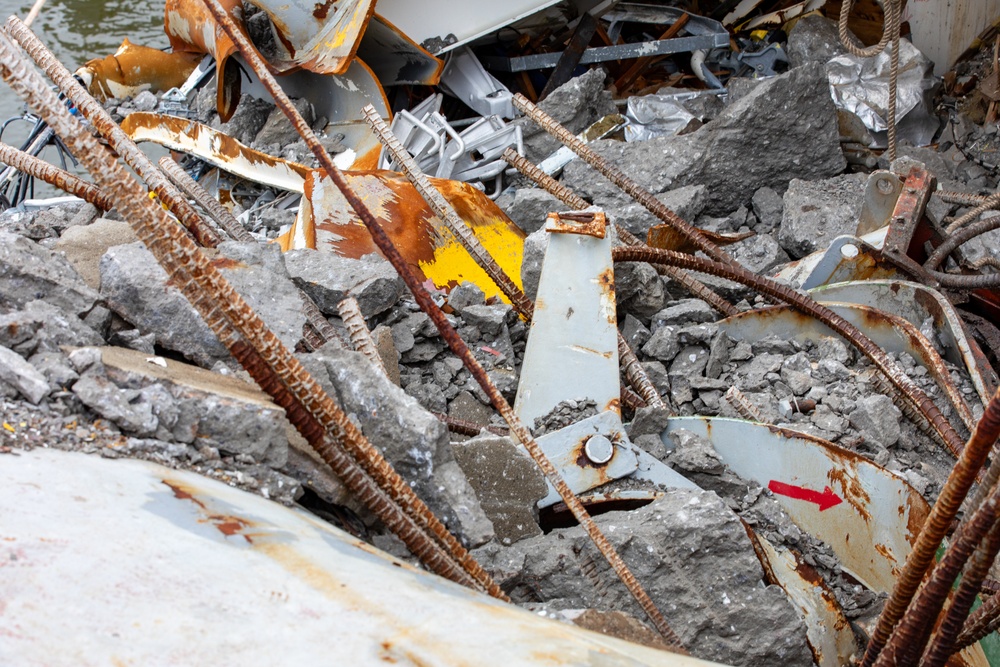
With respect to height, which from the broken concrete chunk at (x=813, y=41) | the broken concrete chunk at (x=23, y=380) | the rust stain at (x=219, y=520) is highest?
the broken concrete chunk at (x=23, y=380)

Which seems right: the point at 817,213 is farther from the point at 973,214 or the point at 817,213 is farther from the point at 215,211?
the point at 215,211

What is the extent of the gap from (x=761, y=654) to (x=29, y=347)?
74.6 inches

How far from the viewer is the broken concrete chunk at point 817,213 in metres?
4.35

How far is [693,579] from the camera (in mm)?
2348

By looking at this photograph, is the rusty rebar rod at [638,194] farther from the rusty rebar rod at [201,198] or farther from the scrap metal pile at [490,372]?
the rusty rebar rod at [201,198]

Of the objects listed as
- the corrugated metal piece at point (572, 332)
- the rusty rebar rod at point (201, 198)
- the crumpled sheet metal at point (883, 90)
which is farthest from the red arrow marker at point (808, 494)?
the crumpled sheet metal at point (883, 90)

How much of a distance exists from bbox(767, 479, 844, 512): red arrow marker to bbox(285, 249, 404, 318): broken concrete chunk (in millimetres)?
1486

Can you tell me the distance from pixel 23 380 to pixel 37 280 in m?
0.57

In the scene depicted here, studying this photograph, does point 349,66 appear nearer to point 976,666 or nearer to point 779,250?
point 779,250

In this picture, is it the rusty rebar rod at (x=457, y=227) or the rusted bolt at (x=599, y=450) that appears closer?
the rusted bolt at (x=599, y=450)

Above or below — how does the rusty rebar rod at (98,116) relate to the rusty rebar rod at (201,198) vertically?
above

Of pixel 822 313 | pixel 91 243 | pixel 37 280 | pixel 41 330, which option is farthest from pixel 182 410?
pixel 822 313

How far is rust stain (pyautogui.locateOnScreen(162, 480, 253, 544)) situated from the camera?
4.70 feet

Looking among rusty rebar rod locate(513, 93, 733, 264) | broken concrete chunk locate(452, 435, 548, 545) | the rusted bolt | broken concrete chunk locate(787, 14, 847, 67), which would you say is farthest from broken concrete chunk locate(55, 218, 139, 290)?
broken concrete chunk locate(787, 14, 847, 67)
